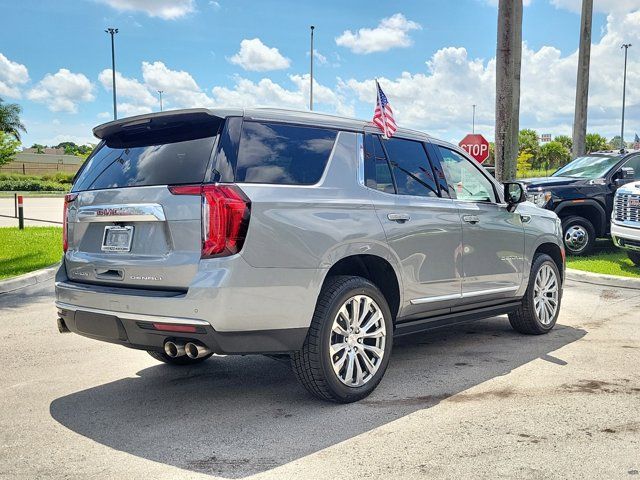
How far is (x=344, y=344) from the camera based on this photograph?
4.74m

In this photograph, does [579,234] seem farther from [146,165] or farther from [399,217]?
[146,165]

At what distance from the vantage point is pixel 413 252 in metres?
5.30

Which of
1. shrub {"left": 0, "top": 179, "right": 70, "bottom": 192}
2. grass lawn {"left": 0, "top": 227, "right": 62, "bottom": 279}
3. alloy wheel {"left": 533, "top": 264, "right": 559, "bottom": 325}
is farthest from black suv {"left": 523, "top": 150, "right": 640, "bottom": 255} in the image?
shrub {"left": 0, "top": 179, "right": 70, "bottom": 192}

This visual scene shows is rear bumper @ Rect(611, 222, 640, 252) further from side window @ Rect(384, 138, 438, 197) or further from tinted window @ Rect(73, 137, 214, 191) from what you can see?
tinted window @ Rect(73, 137, 214, 191)

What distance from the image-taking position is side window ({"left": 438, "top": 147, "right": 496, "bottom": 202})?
6.04 m

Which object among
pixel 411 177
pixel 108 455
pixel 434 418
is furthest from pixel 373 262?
→ pixel 108 455

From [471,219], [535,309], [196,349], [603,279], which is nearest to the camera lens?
[196,349]

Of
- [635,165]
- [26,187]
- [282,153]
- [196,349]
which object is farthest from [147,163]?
[26,187]

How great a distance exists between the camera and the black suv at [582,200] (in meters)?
13.3

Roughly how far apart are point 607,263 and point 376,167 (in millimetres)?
8699

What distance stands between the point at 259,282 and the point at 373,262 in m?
1.19

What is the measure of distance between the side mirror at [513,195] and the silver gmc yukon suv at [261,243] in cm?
112

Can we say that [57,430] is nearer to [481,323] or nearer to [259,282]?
[259,282]

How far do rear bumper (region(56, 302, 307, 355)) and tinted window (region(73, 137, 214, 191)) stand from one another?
2.83 ft
